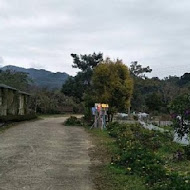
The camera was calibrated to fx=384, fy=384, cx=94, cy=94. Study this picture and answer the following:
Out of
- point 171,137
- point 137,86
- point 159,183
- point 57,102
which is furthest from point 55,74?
point 159,183

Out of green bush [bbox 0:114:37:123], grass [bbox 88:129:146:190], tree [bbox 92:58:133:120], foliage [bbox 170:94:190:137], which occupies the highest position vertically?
tree [bbox 92:58:133:120]

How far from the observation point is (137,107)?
6850 centimetres

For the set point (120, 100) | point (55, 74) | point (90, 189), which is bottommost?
point (90, 189)

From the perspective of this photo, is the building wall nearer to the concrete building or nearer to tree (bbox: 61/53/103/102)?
A: the concrete building

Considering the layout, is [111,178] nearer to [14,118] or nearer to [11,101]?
[14,118]

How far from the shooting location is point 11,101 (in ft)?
116

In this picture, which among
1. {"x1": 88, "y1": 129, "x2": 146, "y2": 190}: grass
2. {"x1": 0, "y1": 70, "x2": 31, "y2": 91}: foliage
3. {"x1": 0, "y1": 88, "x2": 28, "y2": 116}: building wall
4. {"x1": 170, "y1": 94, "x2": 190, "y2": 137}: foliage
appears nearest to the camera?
{"x1": 88, "y1": 129, "x2": 146, "y2": 190}: grass

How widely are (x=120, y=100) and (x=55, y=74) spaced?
458ft

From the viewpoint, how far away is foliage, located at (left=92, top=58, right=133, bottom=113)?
32062 mm

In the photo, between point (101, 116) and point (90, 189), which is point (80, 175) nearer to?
point (90, 189)

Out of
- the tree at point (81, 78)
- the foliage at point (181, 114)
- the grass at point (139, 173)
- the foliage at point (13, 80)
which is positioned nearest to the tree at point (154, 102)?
the tree at point (81, 78)

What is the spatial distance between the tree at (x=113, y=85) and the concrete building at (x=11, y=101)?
24.9ft

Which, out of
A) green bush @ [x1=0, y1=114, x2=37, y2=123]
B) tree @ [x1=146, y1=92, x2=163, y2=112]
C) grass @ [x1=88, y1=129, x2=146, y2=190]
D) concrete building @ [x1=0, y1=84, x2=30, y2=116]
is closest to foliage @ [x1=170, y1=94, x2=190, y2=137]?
grass @ [x1=88, y1=129, x2=146, y2=190]

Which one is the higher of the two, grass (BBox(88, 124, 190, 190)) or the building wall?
the building wall
